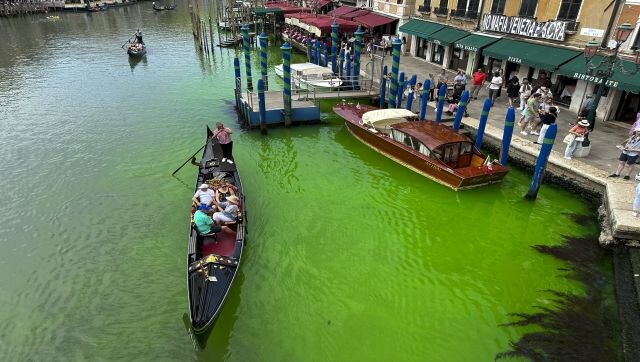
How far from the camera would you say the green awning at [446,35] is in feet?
73.2

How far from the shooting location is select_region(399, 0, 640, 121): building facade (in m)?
14.9

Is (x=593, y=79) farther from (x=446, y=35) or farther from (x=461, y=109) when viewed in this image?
(x=446, y=35)

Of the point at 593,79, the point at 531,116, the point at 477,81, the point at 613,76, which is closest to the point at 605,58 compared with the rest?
the point at 593,79

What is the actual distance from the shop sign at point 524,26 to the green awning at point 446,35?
50.9 inches

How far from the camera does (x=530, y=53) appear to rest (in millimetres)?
17609

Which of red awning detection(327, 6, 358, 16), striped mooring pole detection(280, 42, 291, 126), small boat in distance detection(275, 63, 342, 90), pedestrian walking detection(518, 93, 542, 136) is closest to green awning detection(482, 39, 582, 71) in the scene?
pedestrian walking detection(518, 93, 542, 136)

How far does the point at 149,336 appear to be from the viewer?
7.91m

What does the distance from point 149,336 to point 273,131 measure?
37.1 ft

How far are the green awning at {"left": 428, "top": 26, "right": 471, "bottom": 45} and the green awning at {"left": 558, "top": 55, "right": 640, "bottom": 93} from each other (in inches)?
300

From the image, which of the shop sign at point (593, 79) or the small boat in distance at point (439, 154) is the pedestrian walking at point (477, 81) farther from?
the small boat in distance at point (439, 154)

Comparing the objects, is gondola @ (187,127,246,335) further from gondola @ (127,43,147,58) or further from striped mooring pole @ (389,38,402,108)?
gondola @ (127,43,147,58)

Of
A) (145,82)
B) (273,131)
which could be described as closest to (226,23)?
(145,82)

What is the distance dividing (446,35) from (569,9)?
7716 millimetres

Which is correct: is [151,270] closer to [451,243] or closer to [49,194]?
[49,194]
